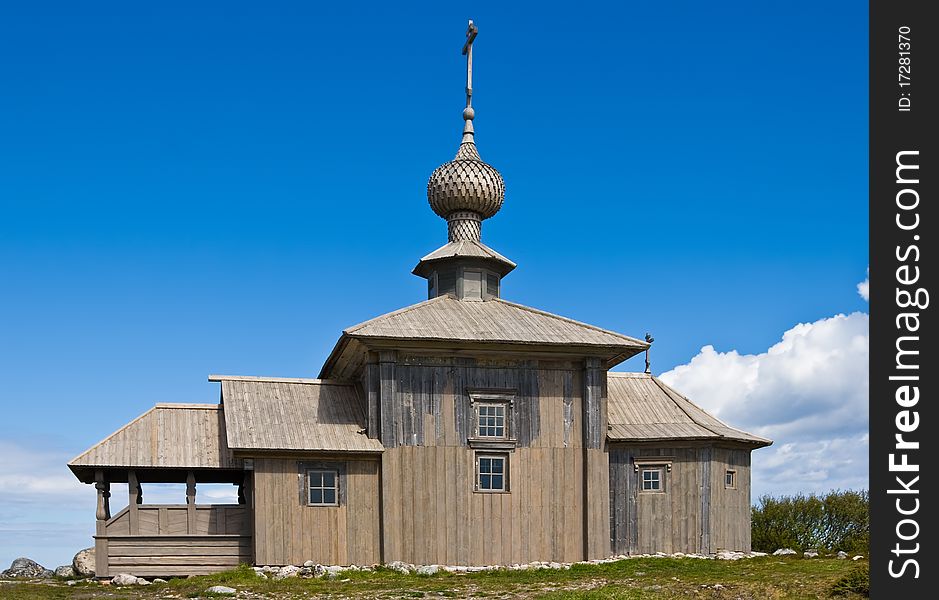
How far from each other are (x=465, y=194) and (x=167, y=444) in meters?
10.2

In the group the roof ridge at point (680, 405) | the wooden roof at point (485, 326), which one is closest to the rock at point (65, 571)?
the wooden roof at point (485, 326)

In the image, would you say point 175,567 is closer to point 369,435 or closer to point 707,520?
point 369,435

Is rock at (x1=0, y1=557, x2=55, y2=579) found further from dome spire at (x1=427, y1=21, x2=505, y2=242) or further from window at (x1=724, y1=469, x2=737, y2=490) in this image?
window at (x1=724, y1=469, x2=737, y2=490)

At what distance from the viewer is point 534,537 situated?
27094mm

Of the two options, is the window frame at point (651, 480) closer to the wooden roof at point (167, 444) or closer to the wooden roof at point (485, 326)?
the wooden roof at point (485, 326)

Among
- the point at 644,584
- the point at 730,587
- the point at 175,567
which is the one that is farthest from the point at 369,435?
the point at 730,587

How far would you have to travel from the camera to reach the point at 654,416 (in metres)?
29.8

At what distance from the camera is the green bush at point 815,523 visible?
107 ft

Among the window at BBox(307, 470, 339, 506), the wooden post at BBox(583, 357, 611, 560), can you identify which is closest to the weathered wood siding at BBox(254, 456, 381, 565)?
the window at BBox(307, 470, 339, 506)

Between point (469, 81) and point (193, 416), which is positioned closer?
point (193, 416)

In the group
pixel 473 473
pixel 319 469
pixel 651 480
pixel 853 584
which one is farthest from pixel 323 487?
pixel 853 584
